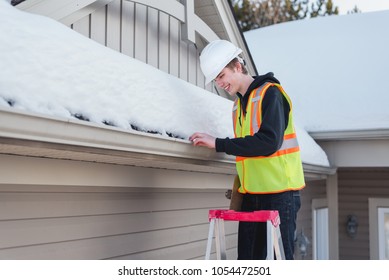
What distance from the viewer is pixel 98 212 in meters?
3.02

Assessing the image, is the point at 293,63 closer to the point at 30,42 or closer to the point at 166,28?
the point at 166,28

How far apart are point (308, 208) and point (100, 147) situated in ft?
17.4

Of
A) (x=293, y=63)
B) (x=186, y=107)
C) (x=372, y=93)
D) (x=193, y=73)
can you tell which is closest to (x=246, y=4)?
(x=293, y=63)

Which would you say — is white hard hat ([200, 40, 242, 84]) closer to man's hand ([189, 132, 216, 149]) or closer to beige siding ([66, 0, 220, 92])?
man's hand ([189, 132, 216, 149])

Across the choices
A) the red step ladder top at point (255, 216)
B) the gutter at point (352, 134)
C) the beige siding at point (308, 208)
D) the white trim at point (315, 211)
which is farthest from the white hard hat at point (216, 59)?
the white trim at point (315, 211)

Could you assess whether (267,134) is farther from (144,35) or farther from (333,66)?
(333,66)

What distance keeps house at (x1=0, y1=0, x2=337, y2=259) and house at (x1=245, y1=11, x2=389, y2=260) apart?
2470 millimetres

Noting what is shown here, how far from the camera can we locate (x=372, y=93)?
7156 millimetres

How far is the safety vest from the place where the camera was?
2882 mm

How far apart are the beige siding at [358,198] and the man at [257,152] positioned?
6.22 meters

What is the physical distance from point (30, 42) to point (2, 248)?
93cm

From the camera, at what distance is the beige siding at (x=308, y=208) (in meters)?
6.83

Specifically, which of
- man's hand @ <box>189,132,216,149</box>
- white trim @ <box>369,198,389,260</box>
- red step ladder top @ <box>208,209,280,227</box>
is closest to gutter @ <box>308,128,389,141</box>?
white trim @ <box>369,198,389,260</box>

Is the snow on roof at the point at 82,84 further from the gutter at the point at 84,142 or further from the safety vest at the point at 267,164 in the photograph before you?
the safety vest at the point at 267,164
